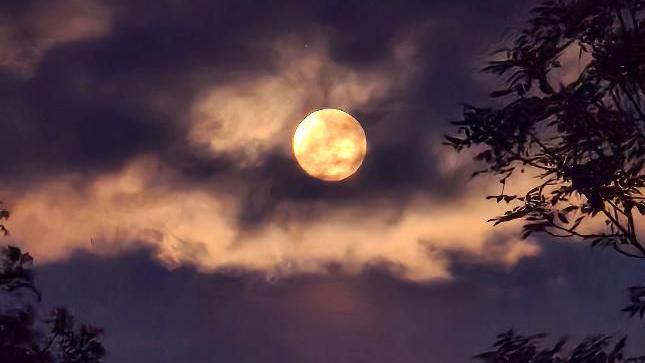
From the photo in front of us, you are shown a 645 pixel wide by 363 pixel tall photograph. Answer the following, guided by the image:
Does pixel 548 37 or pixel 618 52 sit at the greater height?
pixel 548 37

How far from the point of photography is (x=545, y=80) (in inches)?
607

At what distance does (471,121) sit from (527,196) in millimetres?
1686

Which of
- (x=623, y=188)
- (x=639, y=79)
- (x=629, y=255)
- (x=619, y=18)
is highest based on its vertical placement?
(x=619, y=18)

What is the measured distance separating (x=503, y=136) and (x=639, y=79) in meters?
2.37

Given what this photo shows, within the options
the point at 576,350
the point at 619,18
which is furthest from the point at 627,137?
the point at 576,350

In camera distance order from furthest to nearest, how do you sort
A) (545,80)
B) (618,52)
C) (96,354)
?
(96,354) → (545,80) → (618,52)

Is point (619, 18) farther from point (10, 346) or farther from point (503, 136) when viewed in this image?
point (10, 346)

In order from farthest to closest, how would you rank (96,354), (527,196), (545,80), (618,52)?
(96,354) → (527,196) → (545,80) → (618,52)

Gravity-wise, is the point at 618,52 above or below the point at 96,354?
above

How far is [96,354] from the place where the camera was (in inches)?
706

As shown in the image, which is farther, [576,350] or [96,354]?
[96,354]

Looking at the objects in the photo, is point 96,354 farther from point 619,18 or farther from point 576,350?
point 619,18

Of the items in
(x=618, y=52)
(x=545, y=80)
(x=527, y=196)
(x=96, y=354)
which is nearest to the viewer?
(x=618, y=52)

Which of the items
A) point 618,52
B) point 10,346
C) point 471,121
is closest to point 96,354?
point 10,346
